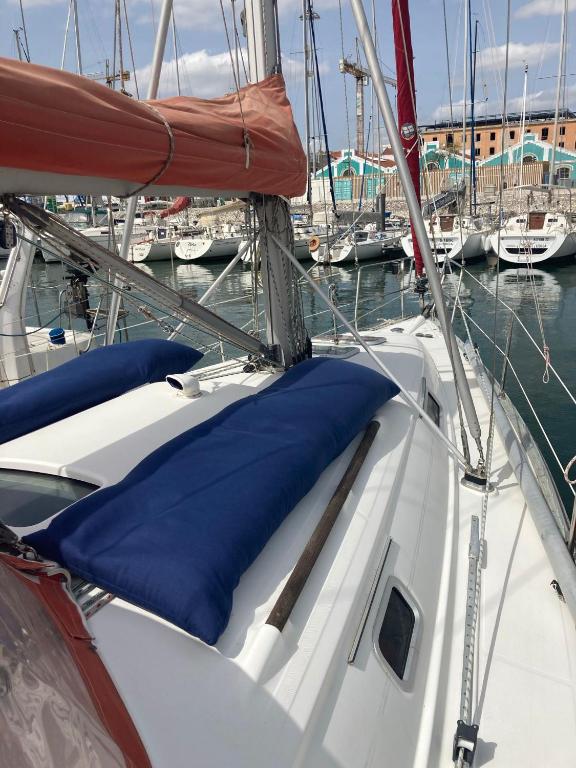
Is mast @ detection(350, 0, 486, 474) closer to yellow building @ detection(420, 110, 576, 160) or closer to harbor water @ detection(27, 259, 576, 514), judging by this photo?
harbor water @ detection(27, 259, 576, 514)

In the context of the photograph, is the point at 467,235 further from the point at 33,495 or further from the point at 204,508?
the point at 204,508

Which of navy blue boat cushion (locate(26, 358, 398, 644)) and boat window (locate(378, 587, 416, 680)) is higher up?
navy blue boat cushion (locate(26, 358, 398, 644))

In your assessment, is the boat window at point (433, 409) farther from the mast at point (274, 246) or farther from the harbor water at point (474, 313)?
the mast at point (274, 246)

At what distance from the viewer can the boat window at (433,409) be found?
15.1ft

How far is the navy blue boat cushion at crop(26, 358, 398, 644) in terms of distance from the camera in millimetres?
1936

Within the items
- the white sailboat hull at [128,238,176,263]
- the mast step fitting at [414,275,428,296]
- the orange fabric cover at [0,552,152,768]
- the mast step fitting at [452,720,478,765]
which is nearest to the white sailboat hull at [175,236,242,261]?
the white sailboat hull at [128,238,176,263]

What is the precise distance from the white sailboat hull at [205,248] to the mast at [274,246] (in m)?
29.7

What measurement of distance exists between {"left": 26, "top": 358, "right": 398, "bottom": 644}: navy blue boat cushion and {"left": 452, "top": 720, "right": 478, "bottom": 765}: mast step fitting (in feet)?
3.33

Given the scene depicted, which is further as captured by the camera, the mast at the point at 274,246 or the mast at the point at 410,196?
the mast at the point at 274,246

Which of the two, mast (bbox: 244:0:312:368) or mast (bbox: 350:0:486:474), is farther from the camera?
mast (bbox: 244:0:312:368)

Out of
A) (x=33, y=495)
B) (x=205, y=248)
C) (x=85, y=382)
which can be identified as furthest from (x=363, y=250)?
(x=33, y=495)

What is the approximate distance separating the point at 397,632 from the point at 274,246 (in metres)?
3.28

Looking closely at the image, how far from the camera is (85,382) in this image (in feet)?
13.1

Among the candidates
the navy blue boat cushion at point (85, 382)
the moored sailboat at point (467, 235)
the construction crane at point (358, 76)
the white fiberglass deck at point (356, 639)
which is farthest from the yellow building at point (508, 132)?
the white fiberglass deck at point (356, 639)
